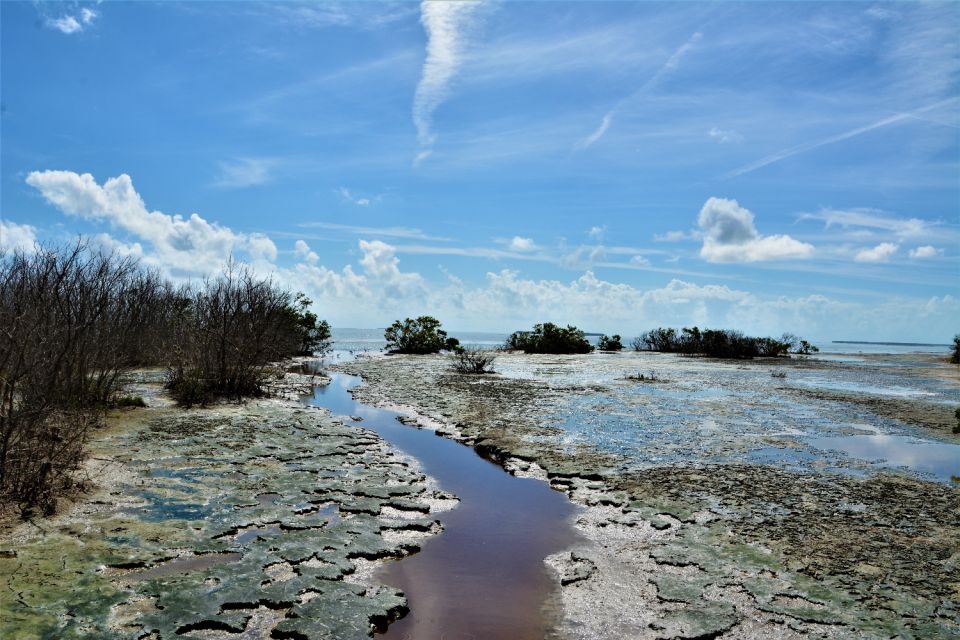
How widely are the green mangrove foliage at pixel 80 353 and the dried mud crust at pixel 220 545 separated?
2.58 feet

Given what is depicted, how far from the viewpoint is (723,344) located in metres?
47.7

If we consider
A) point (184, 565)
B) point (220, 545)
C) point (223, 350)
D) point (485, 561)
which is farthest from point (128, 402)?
point (485, 561)

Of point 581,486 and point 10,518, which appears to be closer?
point 10,518

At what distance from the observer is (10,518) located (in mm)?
6480

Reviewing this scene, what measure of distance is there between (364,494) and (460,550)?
230 centimetres

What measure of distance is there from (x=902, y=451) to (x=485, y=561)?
32.9ft

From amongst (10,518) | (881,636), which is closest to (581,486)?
(881,636)

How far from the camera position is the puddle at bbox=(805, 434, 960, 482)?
1032cm

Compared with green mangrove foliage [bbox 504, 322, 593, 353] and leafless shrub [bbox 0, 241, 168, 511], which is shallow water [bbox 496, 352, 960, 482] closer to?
leafless shrub [bbox 0, 241, 168, 511]

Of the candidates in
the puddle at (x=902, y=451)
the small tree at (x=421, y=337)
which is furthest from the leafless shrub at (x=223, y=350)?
the small tree at (x=421, y=337)

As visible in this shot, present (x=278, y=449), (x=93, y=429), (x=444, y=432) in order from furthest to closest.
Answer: (x=444, y=432) → (x=93, y=429) → (x=278, y=449)

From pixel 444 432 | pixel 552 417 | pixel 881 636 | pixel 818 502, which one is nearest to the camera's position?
pixel 881 636

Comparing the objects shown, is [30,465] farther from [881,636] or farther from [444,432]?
[881,636]

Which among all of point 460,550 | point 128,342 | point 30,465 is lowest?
point 460,550
